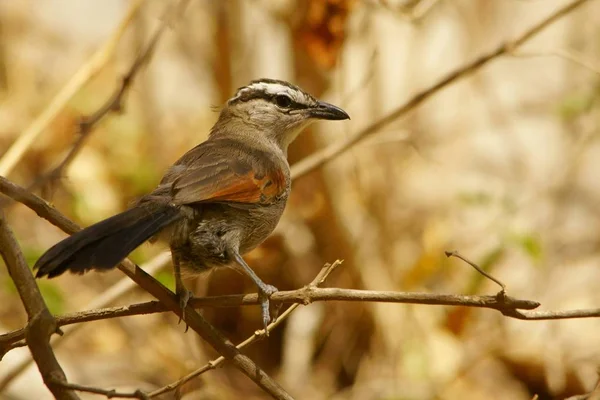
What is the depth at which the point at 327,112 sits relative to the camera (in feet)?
12.5

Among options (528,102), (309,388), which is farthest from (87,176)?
(528,102)

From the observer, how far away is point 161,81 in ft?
27.3

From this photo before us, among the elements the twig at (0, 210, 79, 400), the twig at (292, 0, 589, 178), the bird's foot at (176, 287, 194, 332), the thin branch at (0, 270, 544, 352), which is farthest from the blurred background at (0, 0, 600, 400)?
the twig at (0, 210, 79, 400)

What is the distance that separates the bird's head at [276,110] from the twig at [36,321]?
5.59 feet

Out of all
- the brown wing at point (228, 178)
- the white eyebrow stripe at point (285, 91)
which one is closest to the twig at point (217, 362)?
the brown wing at point (228, 178)

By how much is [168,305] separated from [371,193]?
3566mm

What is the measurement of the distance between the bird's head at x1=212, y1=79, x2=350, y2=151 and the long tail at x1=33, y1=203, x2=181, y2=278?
50.9 inches

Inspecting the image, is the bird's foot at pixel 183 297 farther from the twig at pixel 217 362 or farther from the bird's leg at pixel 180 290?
the twig at pixel 217 362

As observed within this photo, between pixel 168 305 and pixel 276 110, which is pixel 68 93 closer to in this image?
pixel 276 110

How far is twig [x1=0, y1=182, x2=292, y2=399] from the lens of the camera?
2.47 m

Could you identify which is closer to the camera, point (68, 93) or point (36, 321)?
point (36, 321)

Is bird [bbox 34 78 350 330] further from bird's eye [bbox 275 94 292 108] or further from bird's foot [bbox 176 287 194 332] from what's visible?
bird's eye [bbox 275 94 292 108]

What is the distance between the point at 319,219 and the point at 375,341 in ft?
3.17

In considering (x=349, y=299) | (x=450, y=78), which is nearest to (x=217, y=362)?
(x=349, y=299)
